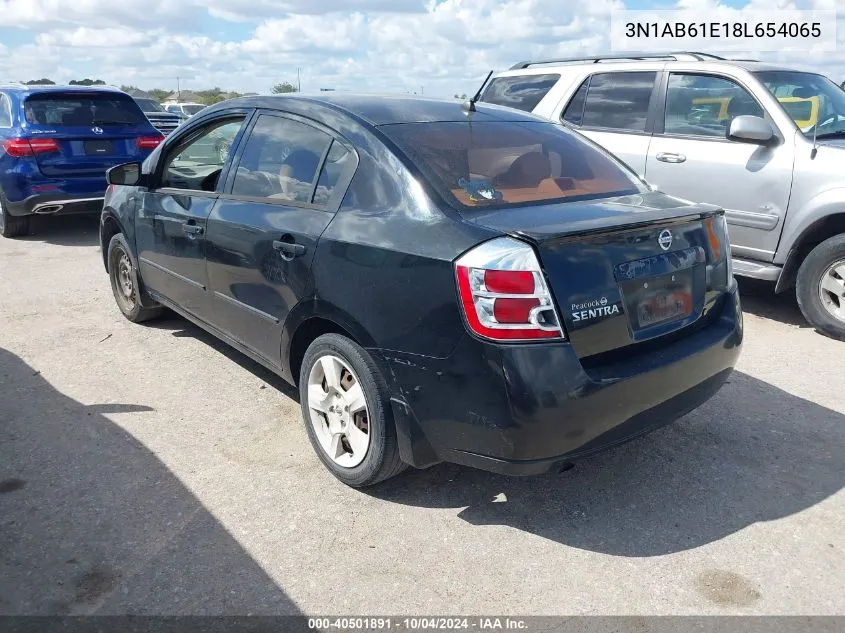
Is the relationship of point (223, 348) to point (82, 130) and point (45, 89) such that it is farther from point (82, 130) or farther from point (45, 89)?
point (45, 89)

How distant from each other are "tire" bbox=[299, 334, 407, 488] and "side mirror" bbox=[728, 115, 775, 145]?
3.74 m

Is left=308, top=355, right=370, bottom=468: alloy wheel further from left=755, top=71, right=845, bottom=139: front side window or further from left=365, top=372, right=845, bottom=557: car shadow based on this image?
left=755, top=71, right=845, bottom=139: front side window

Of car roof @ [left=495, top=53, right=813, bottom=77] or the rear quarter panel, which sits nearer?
the rear quarter panel

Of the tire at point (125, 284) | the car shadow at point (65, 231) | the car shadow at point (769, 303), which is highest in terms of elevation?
the tire at point (125, 284)

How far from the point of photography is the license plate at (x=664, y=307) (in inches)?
114

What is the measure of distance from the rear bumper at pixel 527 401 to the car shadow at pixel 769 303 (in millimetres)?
3301

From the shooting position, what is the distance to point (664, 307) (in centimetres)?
298

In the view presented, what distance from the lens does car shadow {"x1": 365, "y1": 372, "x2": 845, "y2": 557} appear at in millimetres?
3041

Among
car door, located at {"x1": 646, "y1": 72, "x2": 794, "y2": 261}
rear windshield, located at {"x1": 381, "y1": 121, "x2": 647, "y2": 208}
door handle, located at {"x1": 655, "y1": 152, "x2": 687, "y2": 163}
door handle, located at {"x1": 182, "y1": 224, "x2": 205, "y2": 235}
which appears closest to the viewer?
rear windshield, located at {"x1": 381, "y1": 121, "x2": 647, "y2": 208}

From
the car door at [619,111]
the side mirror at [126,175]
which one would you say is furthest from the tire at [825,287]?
the side mirror at [126,175]

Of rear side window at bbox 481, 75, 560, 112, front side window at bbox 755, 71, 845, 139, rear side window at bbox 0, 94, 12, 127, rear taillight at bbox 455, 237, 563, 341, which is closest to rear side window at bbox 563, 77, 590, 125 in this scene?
rear side window at bbox 481, 75, 560, 112

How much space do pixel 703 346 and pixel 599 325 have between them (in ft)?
2.15

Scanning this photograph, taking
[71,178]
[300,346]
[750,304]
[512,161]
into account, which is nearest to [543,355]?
[512,161]

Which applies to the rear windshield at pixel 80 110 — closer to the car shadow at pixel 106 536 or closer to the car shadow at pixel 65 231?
the car shadow at pixel 65 231
